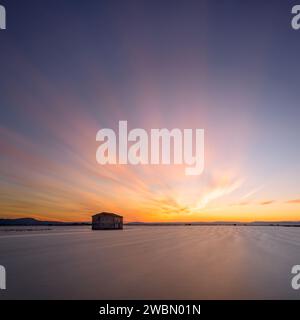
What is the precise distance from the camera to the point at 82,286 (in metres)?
14.2

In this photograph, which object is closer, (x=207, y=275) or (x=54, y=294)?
(x=54, y=294)
